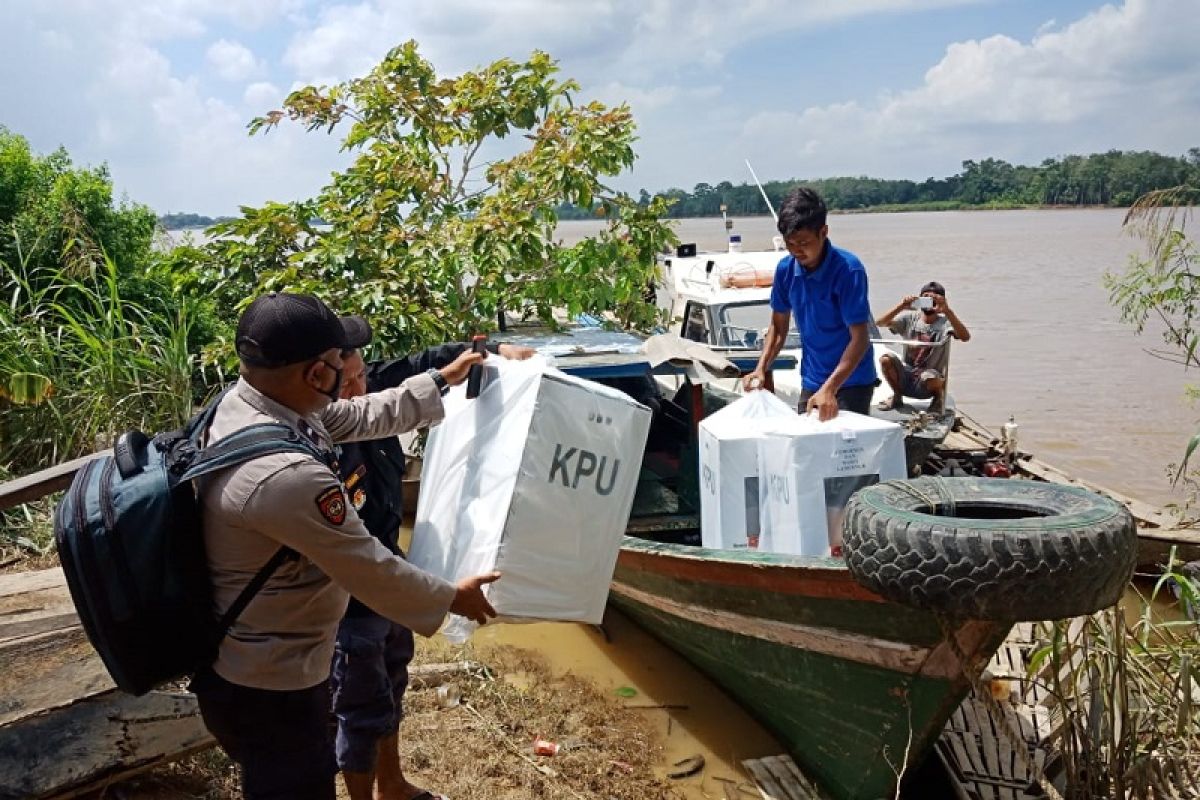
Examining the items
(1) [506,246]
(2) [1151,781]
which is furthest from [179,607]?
(1) [506,246]

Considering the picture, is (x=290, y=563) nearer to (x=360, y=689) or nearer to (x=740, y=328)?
(x=360, y=689)

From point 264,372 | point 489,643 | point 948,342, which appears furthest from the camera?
point 948,342

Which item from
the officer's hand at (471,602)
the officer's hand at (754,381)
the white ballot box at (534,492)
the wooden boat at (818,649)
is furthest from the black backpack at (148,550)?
the officer's hand at (754,381)

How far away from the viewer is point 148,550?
180cm

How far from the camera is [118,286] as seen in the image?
24.1 feet

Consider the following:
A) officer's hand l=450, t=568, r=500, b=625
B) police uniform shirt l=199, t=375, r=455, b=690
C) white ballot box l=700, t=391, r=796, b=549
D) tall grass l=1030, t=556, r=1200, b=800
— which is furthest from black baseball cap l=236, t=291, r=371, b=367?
tall grass l=1030, t=556, r=1200, b=800

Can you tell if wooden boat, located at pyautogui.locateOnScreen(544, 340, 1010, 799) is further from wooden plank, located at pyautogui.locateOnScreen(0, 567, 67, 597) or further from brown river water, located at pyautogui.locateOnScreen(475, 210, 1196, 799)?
wooden plank, located at pyautogui.locateOnScreen(0, 567, 67, 597)

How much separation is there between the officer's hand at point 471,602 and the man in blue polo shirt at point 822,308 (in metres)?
1.95

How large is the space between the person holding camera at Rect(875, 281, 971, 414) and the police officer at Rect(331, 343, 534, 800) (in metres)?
4.52

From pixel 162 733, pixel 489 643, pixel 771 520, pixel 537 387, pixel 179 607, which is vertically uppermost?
pixel 537 387

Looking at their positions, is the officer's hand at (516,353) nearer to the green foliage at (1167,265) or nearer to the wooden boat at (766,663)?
the wooden boat at (766,663)

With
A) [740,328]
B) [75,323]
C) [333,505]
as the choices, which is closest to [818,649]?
[333,505]

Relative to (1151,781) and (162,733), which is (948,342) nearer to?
(1151,781)

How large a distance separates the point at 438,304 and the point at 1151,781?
4539 mm
